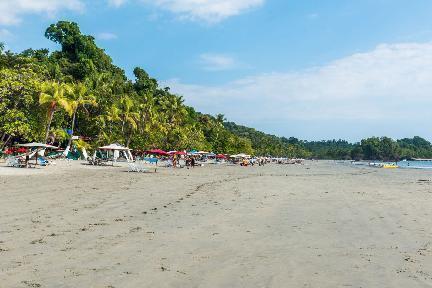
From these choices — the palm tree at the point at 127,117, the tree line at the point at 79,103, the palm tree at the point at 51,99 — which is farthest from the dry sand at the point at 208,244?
the palm tree at the point at 127,117

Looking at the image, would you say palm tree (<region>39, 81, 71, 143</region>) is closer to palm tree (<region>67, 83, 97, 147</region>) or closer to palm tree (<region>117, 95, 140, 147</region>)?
palm tree (<region>67, 83, 97, 147</region>)

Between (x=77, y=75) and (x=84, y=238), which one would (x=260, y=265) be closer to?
(x=84, y=238)

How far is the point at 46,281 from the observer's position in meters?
5.59

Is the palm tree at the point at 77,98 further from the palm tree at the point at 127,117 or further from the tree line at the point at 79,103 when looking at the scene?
the palm tree at the point at 127,117

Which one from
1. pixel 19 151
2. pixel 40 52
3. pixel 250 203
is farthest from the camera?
pixel 40 52

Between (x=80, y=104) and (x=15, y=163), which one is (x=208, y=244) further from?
(x=80, y=104)

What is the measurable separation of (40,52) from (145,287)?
236 ft

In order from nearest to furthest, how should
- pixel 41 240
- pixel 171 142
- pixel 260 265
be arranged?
pixel 260 265, pixel 41 240, pixel 171 142

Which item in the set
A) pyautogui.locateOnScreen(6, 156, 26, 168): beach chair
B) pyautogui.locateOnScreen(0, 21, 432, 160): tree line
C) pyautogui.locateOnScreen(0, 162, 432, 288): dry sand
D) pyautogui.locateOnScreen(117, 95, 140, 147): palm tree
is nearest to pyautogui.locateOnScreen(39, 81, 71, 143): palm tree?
pyautogui.locateOnScreen(0, 21, 432, 160): tree line

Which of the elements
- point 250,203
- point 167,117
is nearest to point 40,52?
point 167,117

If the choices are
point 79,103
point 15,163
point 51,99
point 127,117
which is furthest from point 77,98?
point 15,163

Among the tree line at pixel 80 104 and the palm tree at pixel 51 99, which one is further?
the palm tree at pixel 51 99

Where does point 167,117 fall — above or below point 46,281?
above

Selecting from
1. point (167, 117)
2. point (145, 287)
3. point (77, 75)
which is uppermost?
point (77, 75)
